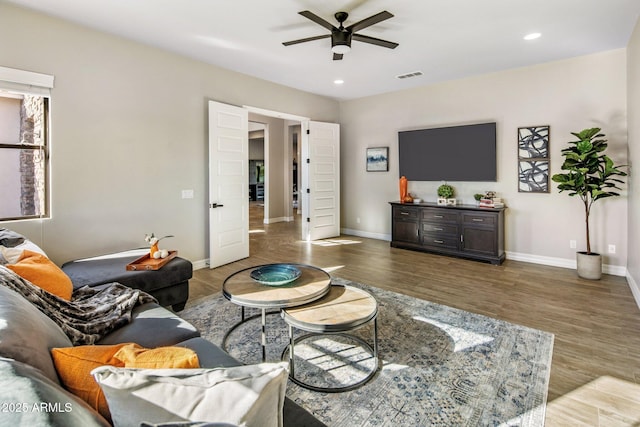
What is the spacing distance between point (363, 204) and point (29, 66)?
18.8 ft

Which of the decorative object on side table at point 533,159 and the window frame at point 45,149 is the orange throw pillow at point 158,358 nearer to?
the window frame at point 45,149

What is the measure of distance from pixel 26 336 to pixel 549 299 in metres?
4.35

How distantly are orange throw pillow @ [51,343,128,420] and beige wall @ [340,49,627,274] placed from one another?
5665 millimetres

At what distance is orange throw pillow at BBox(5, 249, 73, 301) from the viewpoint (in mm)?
1979

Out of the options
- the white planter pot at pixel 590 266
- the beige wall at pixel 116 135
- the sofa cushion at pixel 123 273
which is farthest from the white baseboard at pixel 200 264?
the white planter pot at pixel 590 266

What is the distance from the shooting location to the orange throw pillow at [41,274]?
1979 mm

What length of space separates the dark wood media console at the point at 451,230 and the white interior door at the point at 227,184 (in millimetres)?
2813

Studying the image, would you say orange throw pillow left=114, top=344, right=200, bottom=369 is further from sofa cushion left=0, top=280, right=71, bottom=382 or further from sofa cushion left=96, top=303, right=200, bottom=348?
sofa cushion left=96, top=303, right=200, bottom=348

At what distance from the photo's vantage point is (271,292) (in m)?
2.41

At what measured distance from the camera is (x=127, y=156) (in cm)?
400

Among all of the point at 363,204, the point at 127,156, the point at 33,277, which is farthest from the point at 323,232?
the point at 33,277

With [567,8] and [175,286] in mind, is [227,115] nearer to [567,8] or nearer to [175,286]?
[175,286]

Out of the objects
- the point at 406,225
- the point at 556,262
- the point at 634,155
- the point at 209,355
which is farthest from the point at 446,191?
the point at 209,355

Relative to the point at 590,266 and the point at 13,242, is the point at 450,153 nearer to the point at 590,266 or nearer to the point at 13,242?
the point at 590,266
